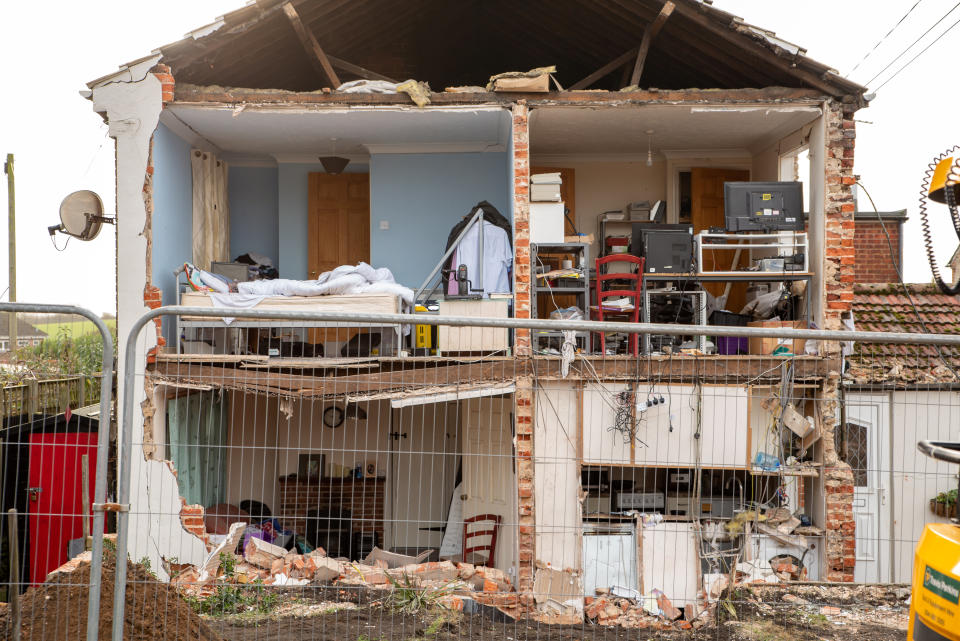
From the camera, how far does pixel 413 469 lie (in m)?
12.3

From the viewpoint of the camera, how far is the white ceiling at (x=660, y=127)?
30.5 ft

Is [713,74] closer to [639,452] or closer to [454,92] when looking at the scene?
[454,92]

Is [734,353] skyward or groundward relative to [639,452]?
skyward

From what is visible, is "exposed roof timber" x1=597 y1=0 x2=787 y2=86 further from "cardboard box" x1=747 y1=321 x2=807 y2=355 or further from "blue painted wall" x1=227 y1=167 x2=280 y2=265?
"blue painted wall" x1=227 y1=167 x2=280 y2=265

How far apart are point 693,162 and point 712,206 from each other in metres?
0.72

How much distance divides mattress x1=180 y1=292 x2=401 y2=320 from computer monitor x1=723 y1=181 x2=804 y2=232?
4193mm

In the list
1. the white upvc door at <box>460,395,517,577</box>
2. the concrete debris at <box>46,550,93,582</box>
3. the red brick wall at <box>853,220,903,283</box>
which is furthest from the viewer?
the red brick wall at <box>853,220,903,283</box>

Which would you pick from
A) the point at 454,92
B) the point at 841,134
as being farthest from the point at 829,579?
the point at 454,92

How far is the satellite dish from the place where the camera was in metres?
9.43

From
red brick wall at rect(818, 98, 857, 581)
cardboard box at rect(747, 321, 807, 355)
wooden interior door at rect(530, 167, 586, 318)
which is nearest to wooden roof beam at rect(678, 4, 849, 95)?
red brick wall at rect(818, 98, 857, 581)

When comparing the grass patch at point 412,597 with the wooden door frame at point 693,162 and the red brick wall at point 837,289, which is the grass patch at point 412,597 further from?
the wooden door frame at point 693,162

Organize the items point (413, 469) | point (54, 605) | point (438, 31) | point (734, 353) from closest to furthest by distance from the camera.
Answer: point (54, 605), point (734, 353), point (438, 31), point (413, 469)

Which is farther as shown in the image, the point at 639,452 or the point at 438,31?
the point at 438,31

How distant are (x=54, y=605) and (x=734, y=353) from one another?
296 inches
